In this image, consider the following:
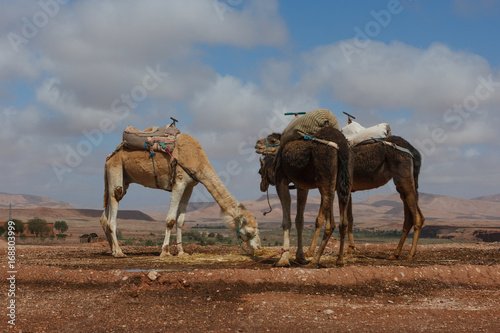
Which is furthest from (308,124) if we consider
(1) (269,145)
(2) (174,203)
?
(2) (174,203)

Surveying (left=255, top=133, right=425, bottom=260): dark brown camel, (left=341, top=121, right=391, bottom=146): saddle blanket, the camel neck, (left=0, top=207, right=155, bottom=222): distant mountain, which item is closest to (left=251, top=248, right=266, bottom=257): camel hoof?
the camel neck

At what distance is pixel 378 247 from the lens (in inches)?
634

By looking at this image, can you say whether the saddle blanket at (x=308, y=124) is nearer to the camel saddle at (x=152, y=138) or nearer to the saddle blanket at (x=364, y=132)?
the saddle blanket at (x=364, y=132)

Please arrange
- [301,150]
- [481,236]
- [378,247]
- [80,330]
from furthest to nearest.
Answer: [481,236] < [378,247] < [301,150] < [80,330]

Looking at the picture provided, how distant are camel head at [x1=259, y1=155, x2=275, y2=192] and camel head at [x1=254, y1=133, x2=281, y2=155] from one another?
179mm

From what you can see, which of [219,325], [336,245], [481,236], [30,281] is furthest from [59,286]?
A: [481,236]

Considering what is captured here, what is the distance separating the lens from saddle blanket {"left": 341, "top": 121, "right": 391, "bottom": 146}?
12.7 m

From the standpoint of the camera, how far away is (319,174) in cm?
974

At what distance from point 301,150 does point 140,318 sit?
498 cm

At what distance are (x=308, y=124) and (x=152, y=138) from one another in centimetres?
576

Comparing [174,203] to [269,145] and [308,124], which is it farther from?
[308,124]

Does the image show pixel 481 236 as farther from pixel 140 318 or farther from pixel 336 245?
pixel 140 318

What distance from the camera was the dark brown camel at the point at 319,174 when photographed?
380 inches

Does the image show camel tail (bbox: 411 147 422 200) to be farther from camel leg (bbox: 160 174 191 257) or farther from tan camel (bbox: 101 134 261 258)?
camel leg (bbox: 160 174 191 257)
